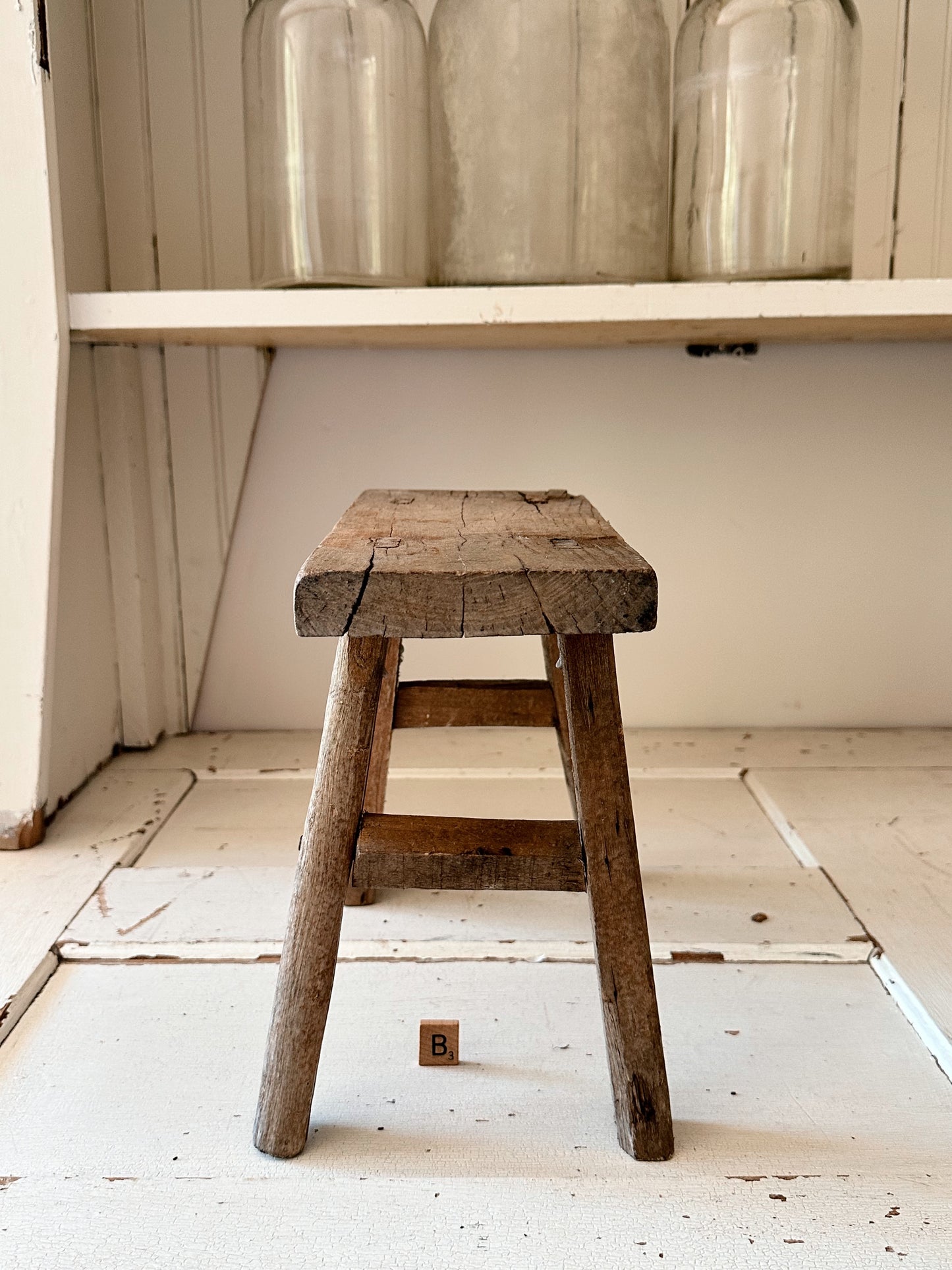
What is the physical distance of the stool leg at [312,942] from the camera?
2.18 feet

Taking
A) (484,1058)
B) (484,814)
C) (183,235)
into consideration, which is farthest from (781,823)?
(183,235)

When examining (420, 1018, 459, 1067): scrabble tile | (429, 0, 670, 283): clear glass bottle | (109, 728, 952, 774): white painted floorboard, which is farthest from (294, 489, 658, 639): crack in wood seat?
(109, 728, 952, 774): white painted floorboard

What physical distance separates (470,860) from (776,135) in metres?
0.88

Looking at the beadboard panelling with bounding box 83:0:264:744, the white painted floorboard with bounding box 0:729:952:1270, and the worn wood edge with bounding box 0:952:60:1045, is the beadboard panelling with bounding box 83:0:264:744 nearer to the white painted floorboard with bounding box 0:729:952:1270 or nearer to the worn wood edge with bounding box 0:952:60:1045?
the white painted floorboard with bounding box 0:729:952:1270

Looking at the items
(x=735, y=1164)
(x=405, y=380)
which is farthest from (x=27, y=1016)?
(x=405, y=380)

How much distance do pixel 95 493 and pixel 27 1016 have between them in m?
0.71

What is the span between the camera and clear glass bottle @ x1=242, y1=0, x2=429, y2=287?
1159 millimetres

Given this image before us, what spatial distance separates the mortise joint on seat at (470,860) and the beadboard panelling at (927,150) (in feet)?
3.38

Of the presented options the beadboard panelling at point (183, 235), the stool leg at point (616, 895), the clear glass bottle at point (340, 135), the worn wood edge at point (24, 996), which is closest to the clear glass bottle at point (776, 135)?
the clear glass bottle at point (340, 135)

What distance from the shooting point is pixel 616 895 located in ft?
2.18

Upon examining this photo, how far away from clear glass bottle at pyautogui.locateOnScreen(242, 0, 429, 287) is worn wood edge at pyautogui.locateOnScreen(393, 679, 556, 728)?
0.47 metres

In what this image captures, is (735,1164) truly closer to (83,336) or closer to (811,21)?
(83,336)

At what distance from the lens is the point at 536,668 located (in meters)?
1.54

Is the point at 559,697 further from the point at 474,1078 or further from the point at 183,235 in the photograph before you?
the point at 183,235
